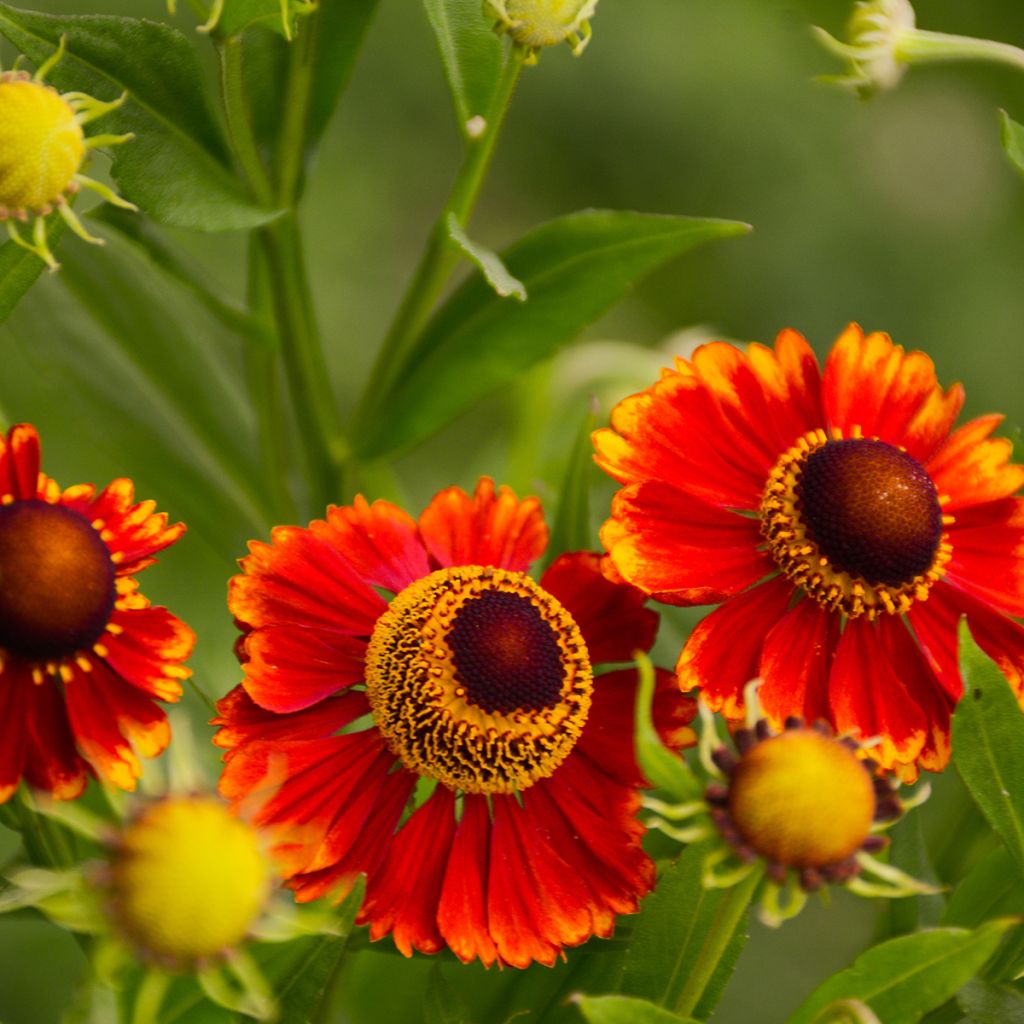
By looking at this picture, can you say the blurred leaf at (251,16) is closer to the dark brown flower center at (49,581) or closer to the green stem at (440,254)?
the green stem at (440,254)

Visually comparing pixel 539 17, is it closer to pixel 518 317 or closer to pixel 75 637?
pixel 518 317

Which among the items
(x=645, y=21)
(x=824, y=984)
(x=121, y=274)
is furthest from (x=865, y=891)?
(x=645, y=21)

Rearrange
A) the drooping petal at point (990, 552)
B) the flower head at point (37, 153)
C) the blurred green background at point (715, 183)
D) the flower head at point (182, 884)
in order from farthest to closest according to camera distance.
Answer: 1. the blurred green background at point (715, 183)
2. the drooping petal at point (990, 552)
3. the flower head at point (37, 153)
4. the flower head at point (182, 884)

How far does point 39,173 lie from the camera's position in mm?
466

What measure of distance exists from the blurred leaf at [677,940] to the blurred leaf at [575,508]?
168 mm

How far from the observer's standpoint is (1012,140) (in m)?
0.56

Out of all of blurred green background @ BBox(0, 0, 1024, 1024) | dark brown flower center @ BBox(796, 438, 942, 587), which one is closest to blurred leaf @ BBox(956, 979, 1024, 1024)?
dark brown flower center @ BBox(796, 438, 942, 587)

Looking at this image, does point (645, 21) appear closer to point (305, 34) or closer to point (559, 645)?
point (305, 34)

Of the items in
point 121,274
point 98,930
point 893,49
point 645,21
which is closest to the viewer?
point 98,930

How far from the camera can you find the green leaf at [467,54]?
1.88 feet

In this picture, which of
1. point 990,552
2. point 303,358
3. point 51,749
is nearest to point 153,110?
point 303,358

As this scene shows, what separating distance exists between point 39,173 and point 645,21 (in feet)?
3.86

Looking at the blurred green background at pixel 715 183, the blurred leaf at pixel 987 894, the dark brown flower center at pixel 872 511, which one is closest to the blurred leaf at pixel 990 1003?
the blurred leaf at pixel 987 894

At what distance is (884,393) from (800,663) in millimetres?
108
